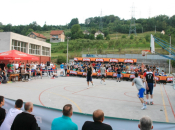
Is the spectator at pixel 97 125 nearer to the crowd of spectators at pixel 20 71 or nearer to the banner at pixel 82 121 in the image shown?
the banner at pixel 82 121

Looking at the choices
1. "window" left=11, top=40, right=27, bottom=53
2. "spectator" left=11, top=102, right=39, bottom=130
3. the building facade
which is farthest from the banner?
"window" left=11, top=40, right=27, bottom=53

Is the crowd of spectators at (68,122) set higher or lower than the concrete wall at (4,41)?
lower

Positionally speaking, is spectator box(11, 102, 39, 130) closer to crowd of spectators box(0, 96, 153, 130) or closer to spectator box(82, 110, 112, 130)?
crowd of spectators box(0, 96, 153, 130)

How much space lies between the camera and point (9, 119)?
3635 mm

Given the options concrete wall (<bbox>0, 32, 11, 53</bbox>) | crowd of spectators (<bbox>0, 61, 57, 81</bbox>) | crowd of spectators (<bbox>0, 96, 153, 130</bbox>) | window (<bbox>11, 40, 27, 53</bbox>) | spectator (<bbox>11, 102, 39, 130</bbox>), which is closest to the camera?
crowd of spectators (<bbox>0, 96, 153, 130</bbox>)

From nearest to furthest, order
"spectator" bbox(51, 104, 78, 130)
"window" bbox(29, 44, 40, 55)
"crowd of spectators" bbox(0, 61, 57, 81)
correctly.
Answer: "spectator" bbox(51, 104, 78, 130), "crowd of spectators" bbox(0, 61, 57, 81), "window" bbox(29, 44, 40, 55)

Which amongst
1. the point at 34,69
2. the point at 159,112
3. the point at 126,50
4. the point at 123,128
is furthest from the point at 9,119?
the point at 126,50

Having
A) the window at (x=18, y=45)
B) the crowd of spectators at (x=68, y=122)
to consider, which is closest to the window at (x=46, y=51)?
the window at (x=18, y=45)

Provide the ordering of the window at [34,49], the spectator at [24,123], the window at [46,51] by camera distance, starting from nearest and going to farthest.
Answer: the spectator at [24,123]
the window at [34,49]
the window at [46,51]

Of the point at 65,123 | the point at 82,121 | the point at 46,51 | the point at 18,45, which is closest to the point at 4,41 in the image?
the point at 18,45

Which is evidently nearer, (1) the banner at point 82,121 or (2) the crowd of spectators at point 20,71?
(1) the banner at point 82,121

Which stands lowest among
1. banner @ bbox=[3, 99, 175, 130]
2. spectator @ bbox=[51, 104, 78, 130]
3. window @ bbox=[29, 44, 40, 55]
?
banner @ bbox=[3, 99, 175, 130]

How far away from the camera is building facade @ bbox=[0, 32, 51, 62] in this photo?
26609mm

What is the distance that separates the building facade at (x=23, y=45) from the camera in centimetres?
2661
